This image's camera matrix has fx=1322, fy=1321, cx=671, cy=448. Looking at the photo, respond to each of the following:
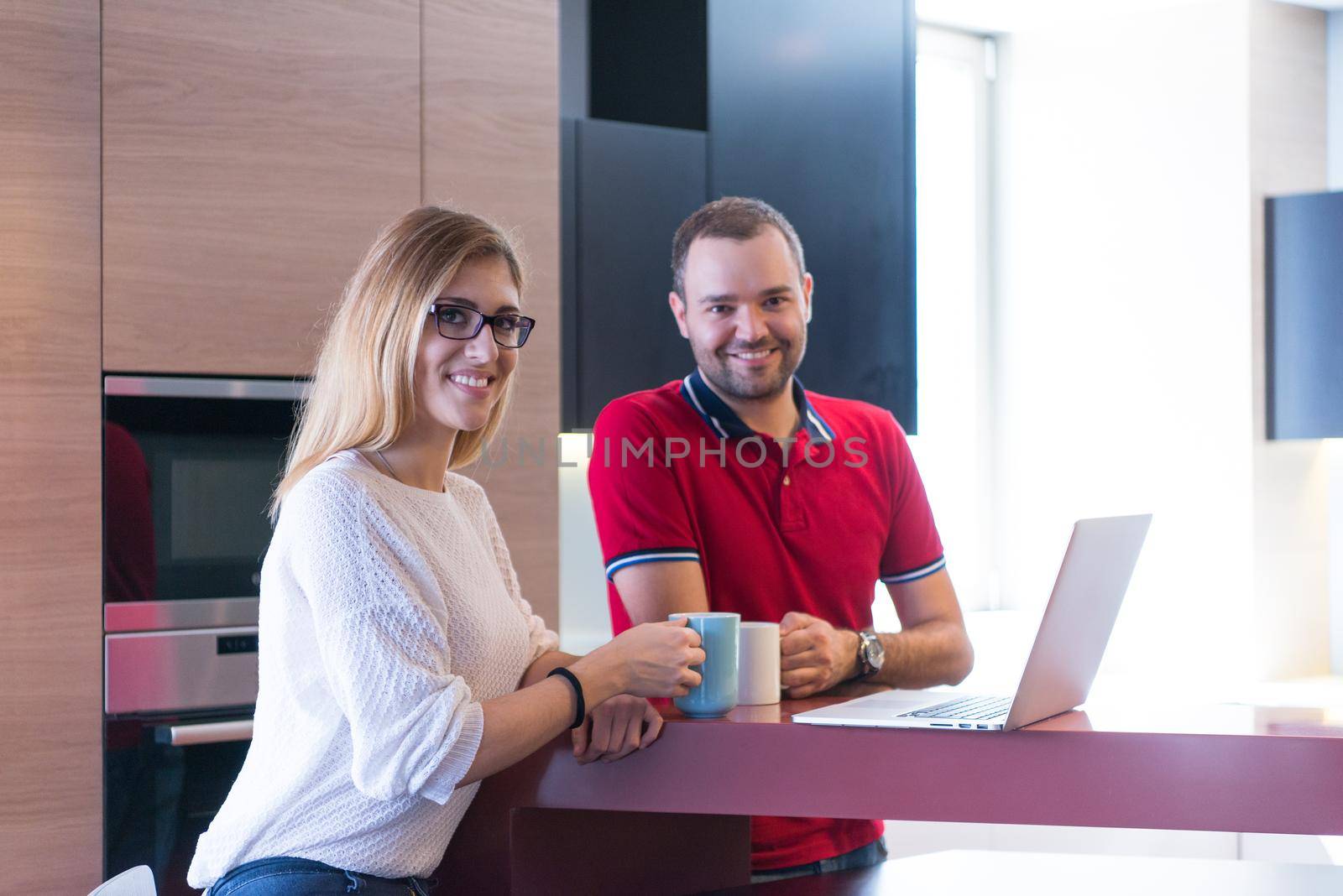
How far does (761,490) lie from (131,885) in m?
0.94

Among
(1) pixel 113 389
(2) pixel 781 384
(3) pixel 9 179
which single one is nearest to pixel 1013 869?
(2) pixel 781 384

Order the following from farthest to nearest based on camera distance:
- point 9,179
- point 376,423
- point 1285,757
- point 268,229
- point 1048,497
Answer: point 1048,497, point 268,229, point 9,179, point 376,423, point 1285,757

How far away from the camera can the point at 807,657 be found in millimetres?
1475

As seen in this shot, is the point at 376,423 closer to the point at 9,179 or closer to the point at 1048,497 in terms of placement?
the point at 9,179

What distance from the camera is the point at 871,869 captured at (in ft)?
4.67

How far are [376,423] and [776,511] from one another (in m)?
0.69

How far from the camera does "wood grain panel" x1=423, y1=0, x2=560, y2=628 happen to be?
2.57 meters

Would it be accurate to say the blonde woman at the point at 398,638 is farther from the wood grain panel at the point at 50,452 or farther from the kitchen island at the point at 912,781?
the wood grain panel at the point at 50,452

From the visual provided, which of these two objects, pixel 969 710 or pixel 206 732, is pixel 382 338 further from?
pixel 206 732

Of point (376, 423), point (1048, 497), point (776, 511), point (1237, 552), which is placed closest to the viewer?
point (376, 423)

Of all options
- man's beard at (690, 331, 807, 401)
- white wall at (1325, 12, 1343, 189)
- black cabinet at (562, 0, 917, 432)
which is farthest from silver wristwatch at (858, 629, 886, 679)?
white wall at (1325, 12, 1343, 189)

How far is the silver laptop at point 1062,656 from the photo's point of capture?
1164 mm

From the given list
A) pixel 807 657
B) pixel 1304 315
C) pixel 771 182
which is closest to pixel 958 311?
pixel 1304 315

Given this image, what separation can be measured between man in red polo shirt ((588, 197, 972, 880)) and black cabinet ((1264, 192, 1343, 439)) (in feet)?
8.00
